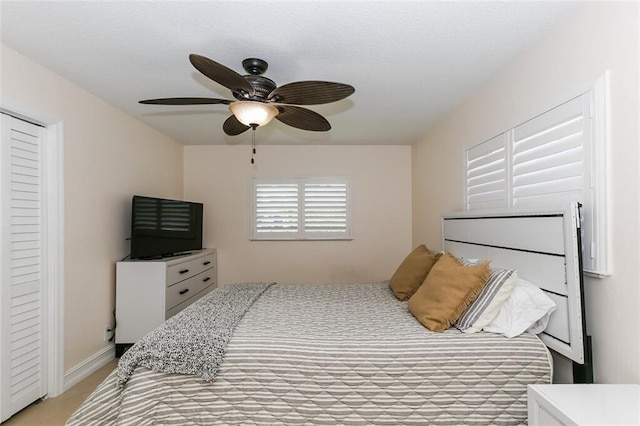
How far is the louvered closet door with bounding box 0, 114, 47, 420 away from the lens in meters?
2.23

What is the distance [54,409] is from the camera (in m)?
2.40

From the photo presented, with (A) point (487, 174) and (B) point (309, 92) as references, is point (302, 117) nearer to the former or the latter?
(B) point (309, 92)

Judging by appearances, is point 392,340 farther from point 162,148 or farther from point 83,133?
point 162,148

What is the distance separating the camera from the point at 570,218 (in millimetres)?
1683

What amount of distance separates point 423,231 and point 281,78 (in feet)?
8.67

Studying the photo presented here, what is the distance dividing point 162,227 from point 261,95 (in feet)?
7.07

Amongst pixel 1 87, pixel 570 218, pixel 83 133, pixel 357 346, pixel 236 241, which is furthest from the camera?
pixel 236 241

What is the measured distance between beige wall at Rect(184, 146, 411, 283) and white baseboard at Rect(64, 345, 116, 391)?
169cm

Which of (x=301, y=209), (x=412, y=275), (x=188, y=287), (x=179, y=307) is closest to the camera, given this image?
(x=412, y=275)

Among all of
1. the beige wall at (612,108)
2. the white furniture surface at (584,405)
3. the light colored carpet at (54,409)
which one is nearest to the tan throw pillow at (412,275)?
the beige wall at (612,108)

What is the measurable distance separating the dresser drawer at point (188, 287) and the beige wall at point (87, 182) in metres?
0.52

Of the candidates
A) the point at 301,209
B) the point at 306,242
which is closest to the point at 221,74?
the point at 301,209

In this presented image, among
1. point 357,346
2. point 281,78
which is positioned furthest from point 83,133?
point 357,346

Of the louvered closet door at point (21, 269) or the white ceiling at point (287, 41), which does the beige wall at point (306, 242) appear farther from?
the louvered closet door at point (21, 269)
